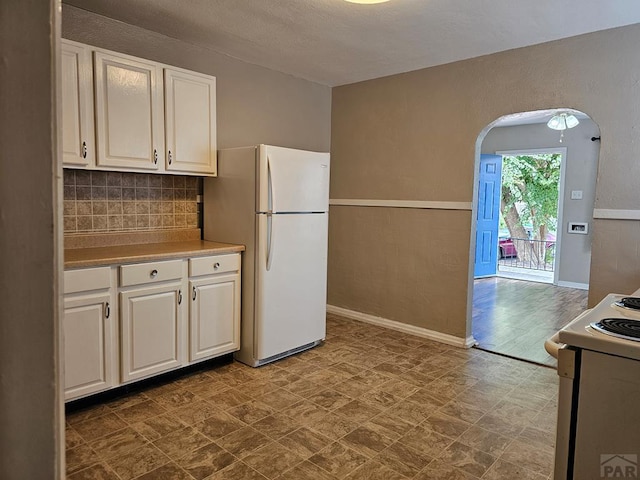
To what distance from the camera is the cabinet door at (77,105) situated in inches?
98.7

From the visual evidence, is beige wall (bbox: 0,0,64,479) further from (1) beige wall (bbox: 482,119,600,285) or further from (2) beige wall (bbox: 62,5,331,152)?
(1) beige wall (bbox: 482,119,600,285)

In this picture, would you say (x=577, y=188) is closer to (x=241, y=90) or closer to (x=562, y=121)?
(x=562, y=121)

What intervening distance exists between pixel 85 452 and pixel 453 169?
3304 mm

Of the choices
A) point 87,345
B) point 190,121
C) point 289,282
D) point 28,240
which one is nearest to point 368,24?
point 190,121

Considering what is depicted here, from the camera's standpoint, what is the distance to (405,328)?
4191 millimetres

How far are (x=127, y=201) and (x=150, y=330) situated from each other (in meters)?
1.01

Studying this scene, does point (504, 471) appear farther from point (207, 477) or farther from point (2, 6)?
point (2, 6)

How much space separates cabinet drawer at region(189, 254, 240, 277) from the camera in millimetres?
2936

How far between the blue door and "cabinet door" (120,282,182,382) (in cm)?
533

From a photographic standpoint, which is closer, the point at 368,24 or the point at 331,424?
the point at 331,424

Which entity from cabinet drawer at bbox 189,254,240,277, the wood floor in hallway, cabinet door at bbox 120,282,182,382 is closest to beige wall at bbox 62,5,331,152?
cabinet drawer at bbox 189,254,240,277

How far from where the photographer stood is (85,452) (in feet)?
6.97

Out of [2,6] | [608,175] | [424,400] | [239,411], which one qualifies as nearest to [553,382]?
[424,400]

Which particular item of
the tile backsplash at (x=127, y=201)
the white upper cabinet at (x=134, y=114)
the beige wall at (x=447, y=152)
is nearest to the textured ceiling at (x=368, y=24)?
the beige wall at (x=447, y=152)
